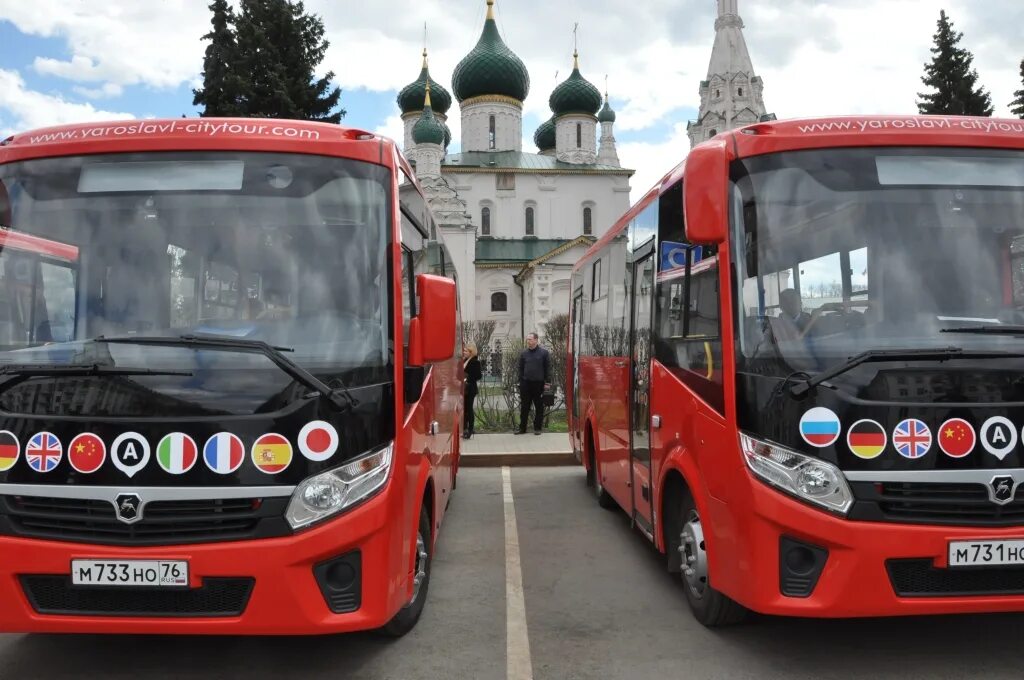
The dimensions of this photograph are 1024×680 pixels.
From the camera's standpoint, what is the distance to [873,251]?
4.28 m

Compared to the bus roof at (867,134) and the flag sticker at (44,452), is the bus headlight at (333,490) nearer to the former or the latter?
the flag sticker at (44,452)

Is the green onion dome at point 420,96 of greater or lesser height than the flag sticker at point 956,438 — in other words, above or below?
above

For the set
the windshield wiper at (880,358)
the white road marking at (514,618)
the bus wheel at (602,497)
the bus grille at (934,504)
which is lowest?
the white road marking at (514,618)

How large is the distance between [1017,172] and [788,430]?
1.89 meters

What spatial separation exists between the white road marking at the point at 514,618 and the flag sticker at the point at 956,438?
7.61ft

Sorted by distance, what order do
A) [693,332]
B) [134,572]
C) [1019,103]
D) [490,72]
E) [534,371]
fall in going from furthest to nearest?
[490,72] < [1019,103] < [534,371] < [693,332] < [134,572]

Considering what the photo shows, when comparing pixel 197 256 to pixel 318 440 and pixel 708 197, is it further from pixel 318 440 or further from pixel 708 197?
pixel 708 197

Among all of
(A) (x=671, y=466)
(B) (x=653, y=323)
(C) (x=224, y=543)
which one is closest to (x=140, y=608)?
(C) (x=224, y=543)

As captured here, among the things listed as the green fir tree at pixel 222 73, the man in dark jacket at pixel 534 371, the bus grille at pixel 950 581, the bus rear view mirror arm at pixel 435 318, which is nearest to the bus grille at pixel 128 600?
the bus rear view mirror arm at pixel 435 318

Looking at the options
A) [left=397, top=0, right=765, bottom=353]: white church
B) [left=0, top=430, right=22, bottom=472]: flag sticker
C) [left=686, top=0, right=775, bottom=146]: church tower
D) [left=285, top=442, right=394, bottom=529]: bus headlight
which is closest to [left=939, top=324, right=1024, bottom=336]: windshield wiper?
[left=285, top=442, right=394, bottom=529]: bus headlight

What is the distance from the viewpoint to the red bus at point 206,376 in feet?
12.6

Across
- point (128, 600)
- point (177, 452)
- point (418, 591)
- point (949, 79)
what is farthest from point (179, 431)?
point (949, 79)

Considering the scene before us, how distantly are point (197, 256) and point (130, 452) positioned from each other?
3.20ft

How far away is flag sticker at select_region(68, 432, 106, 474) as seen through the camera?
3857 mm
